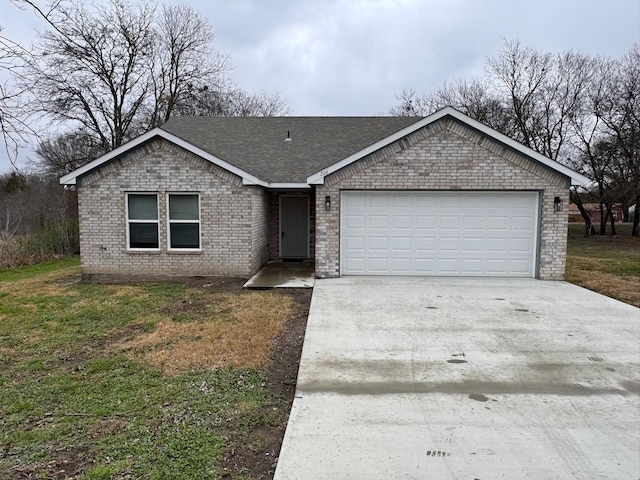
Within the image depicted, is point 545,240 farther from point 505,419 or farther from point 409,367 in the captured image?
point 505,419

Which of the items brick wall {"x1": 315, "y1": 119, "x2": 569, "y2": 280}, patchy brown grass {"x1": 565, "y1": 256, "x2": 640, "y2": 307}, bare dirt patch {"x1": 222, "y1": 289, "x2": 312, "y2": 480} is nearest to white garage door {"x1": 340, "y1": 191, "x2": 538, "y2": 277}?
brick wall {"x1": 315, "y1": 119, "x2": 569, "y2": 280}

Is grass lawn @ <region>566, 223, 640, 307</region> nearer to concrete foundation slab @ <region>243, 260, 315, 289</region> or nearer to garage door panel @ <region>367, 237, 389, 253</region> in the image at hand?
garage door panel @ <region>367, 237, 389, 253</region>

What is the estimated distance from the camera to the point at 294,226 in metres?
15.2

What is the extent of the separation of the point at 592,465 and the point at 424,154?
871 centimetres

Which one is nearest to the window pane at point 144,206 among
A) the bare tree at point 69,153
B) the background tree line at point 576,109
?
the bare tree at point 69,153

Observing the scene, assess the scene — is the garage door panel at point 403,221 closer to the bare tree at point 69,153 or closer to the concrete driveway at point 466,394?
the concrete driveway at point 466,394

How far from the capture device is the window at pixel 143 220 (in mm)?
11523

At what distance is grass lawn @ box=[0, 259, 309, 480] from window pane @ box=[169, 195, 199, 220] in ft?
10.2

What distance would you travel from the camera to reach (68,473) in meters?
3.26

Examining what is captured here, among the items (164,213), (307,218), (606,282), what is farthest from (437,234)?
(164,213)

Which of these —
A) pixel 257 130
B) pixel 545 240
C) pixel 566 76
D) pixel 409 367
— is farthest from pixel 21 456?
pixel 566 76

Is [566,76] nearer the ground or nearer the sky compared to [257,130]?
nearer the sky

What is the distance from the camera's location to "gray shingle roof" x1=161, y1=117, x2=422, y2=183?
43.8 ft

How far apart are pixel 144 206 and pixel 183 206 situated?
1.03 metres
